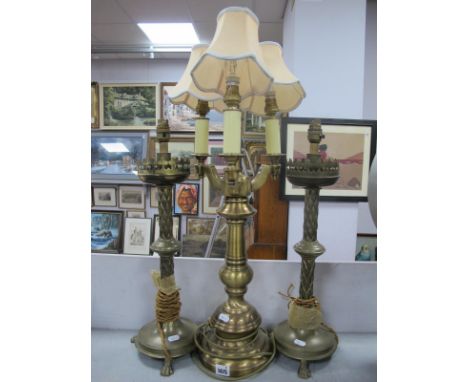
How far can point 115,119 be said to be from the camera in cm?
228

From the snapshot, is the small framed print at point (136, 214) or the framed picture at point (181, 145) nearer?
the framed picture at point (181, 145)

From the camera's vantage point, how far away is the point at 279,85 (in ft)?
2.49

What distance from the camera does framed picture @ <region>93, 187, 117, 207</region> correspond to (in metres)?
2.31

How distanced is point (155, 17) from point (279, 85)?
1.34 metres

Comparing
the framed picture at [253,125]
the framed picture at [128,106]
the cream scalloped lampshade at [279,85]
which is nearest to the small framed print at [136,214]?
the framed picture at [128,106]

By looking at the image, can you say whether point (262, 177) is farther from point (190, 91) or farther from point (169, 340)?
point (169, 340)

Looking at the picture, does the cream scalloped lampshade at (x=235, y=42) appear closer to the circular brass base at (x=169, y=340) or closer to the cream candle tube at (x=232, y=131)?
the cream candle tube at (x=232, y=131)

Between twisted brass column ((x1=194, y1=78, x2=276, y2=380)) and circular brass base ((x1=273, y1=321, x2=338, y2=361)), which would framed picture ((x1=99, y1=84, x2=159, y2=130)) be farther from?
circular brass base ((x1=273, y1=321, x2=338, y2=361))

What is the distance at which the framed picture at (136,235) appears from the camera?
2.24 meters

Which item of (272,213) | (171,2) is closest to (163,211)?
(272,213)

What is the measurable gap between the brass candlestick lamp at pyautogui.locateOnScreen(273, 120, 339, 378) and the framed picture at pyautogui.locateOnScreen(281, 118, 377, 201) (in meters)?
0.66

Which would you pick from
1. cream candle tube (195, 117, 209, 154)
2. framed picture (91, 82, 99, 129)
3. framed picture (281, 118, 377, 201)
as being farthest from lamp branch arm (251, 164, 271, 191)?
framed picture (91, 82, 99, 129)

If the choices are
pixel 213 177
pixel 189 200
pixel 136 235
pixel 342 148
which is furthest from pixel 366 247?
pixel 136 235

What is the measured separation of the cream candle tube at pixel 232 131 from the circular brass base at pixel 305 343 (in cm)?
48
